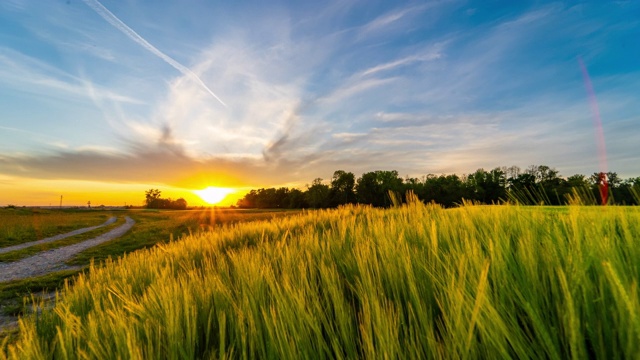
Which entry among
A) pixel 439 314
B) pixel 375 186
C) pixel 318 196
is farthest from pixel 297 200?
pixel 439 314

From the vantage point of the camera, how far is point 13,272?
13.9m

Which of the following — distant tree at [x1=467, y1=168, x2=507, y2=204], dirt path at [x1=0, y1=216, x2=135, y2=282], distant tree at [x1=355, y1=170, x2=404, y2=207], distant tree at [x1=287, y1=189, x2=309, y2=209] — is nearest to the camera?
dirt path at [x1=0, y1=216, x2=135, y2=282]

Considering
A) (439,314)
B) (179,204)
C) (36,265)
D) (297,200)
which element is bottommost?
(36,265)

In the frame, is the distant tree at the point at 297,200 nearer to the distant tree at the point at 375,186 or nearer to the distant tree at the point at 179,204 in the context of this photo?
the distant tree at the point at 375,186

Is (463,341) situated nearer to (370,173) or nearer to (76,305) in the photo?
(76,305)

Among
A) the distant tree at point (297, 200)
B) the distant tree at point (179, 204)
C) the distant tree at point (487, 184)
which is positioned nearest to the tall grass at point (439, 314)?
the distant tree at point (487, 184)

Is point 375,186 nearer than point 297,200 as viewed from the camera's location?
Yes

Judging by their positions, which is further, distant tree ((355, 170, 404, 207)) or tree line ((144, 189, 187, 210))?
tree line ((144, 189, 187, 210))

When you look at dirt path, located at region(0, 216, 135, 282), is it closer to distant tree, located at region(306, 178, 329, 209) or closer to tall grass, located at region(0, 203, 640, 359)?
tall grass, located at region(0, 203, 640, 359)

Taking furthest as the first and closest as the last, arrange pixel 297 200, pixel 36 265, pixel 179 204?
pixel 179 204 < pixel 297 200 < pixel 36 265

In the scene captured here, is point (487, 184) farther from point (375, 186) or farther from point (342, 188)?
point (342, 188)

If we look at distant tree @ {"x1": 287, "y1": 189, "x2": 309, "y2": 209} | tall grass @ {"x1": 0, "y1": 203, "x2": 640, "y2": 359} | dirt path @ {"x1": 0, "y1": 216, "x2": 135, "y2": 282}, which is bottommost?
dirt path @ {"x1": 0, "y1": 216, "x2": 135, "y2": 282}

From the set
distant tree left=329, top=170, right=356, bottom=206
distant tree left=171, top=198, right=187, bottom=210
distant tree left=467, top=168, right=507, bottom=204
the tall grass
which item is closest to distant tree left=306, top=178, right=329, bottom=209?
distant tree left=329, top=170, right=356, bottom=206

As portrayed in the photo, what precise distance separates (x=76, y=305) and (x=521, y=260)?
282cm
